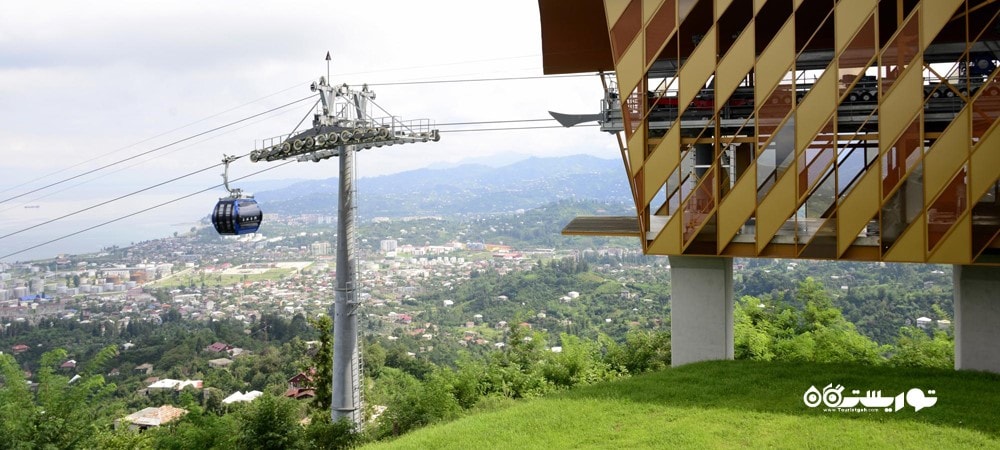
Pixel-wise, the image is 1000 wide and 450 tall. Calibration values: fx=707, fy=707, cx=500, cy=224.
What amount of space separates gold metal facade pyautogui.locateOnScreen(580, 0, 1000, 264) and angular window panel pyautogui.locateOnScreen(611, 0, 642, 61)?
2 centimetres

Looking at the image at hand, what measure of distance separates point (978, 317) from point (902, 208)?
7.48 ft

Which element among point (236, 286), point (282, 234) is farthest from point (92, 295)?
point (282, 234)

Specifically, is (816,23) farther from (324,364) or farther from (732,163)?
(324,364)

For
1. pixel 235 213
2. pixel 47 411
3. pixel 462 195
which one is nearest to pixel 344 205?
pixel 235 213

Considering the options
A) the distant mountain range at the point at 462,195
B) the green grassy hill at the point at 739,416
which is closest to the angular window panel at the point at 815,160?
the green grassy hill at the point at 739,416

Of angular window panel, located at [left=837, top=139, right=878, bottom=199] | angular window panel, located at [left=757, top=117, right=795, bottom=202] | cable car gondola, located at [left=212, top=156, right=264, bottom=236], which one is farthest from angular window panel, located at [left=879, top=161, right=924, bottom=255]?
cable car gondola, located at [left=212, top=156, right=264, bottom=236]

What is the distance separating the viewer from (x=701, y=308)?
525 inches

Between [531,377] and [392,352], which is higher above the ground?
[531,377]

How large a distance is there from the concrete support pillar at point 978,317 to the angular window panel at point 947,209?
104 cm

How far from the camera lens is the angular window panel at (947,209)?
1101 centimetres

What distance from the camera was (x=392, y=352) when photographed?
1670 inches

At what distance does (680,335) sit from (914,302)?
2763 cm

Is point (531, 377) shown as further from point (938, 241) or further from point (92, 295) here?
point (92, 295)

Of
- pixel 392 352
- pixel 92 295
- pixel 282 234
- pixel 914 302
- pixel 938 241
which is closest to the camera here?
pixel 938 241
